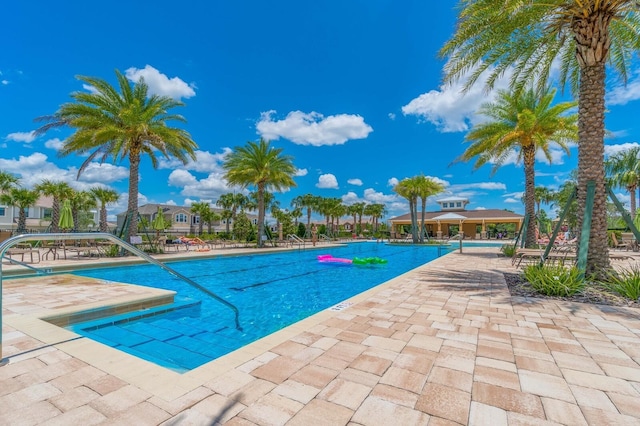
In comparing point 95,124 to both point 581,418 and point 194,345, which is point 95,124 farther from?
point 581,418

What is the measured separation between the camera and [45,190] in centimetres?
2503

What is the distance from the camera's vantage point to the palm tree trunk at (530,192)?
1348cm

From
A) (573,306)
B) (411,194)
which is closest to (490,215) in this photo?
(411,194)

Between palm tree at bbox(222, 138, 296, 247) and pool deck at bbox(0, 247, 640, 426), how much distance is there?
56.6ft

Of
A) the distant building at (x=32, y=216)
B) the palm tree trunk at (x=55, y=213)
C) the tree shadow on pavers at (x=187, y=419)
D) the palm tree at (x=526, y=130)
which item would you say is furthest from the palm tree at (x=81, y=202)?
the tree shadow on pavers at (x=187, y=419)

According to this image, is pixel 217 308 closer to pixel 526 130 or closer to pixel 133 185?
pixel 133 185

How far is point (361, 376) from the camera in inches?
104

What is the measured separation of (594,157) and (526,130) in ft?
24.3

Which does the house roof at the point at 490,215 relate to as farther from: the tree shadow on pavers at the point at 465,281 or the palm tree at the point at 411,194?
the tree shadow on pavers at the point at 465,281

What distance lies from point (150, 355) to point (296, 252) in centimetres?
1572

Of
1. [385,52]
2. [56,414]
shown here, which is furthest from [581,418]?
[385,52]

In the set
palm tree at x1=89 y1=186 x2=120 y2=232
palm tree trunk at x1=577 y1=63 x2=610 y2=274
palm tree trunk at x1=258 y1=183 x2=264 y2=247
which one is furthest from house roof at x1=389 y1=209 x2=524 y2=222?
palm tree at x1=89 y1=186 x2=120 y2=232

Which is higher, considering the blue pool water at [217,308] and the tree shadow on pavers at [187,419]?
the tree shadow on pavers at [187,419]

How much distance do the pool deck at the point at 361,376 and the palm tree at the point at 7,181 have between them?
27.6 m
